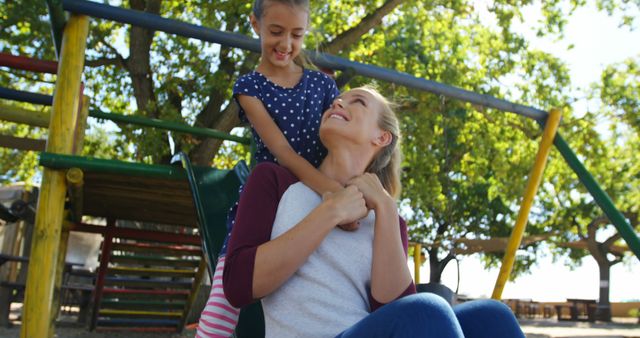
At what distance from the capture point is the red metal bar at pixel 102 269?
482 cm

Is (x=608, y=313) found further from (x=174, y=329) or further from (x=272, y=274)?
(x=272, y=274)

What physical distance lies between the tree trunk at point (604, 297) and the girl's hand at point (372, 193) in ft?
69.3

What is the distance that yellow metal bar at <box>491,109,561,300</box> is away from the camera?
361cm

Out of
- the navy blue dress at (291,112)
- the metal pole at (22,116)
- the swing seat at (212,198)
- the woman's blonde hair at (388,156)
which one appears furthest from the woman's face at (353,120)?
the metal pole at (22,116)

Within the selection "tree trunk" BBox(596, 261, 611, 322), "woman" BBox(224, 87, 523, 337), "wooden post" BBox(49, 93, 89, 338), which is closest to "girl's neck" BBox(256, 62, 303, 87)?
"woman" BBox(224, 87, 523, 337)

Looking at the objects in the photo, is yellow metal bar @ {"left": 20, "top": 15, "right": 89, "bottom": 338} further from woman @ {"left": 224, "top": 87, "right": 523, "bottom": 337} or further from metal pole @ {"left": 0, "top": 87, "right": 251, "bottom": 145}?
woman @ {"left": 224, "top": 87, "right": 523, "bottom": 337}

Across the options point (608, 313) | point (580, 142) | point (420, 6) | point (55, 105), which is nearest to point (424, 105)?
point (420, 6)

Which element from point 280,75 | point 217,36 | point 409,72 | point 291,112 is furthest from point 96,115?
point 409,72

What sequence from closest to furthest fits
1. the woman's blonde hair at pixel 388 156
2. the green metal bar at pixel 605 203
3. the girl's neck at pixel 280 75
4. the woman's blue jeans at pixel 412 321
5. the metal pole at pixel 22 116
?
the woman's blue jeans at pixel 412 321 → the woman's blonde hair at pixel 388 156 → the girl's neck at pixel 280 75 → the green metal bar at pixel 605 203 → the metal pole at pixel 22 116

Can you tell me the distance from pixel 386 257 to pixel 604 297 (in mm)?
22105

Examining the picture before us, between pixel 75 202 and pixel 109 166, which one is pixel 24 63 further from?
pixel 109 166

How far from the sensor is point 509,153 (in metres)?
13.8

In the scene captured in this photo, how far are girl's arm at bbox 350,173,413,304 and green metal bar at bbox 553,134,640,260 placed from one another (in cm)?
205

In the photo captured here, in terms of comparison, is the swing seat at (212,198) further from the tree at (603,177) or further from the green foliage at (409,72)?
the tree at (603,177)
